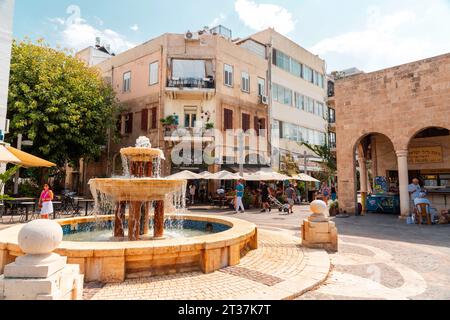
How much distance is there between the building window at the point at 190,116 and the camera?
77.3 ft

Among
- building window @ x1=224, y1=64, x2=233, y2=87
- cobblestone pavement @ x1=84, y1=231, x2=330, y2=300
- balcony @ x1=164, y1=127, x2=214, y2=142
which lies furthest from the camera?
building window @ x1=224, y1=64, x2=233, y2=87

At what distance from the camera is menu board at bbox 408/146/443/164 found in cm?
1523

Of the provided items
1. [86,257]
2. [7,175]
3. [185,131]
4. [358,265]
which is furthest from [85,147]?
[358,265]

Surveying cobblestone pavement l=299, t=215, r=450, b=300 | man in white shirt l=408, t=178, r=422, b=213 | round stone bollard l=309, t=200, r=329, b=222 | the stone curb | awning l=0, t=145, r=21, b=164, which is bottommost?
cobblestone pavement l=299, t=215, r=450, b=300

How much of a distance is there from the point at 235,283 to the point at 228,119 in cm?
2042

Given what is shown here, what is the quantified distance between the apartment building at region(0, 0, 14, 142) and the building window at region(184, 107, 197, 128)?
39.1 feet

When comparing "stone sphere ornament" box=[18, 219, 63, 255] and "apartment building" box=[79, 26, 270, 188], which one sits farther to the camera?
"apartment building" box=[79, 26, 270, 188]

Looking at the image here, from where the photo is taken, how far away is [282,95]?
2858 cm

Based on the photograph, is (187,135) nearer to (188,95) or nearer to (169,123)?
(169,123)

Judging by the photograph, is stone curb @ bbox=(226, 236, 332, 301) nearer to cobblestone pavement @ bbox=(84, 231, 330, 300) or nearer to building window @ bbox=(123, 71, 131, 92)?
cobblestone pavement @ bbox=(84, 231, 330, 300)

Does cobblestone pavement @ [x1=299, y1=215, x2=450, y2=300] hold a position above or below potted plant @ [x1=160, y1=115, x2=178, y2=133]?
below

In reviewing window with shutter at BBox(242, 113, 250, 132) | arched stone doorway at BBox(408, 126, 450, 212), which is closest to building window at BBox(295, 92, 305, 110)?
window with shutter at BBox(242, 113, 250, 132)

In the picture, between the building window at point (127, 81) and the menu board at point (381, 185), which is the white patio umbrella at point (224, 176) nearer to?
the menu board at point (381, 185)
